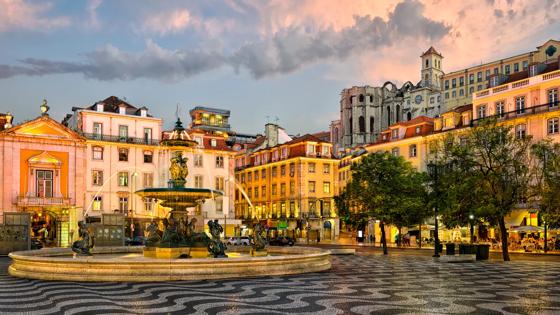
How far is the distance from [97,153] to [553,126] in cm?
3973

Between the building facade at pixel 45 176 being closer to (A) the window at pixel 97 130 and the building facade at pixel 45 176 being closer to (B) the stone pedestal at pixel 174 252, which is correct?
(A) the window at pixel 97 130

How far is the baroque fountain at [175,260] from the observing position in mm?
17391

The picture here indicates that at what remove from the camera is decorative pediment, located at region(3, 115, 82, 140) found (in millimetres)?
49250

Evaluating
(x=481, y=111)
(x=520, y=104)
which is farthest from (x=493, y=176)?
(x=481, y=111)

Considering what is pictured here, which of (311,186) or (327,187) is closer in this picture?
(311,186)

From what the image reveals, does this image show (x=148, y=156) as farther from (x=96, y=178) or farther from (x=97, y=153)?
(x=96, y=178)

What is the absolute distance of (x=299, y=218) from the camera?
69312 mm

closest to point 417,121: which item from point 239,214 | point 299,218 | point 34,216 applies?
point 299,218

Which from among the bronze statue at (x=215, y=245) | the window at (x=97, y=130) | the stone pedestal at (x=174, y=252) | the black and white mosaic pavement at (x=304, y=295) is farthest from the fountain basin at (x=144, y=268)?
the window at (x=97, y=130)

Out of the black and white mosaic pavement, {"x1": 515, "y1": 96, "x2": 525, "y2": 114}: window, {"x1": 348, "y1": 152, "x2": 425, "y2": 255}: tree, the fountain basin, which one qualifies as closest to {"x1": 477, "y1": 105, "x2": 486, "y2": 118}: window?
{"x1": 515, "y1": 96, "x2": 525, "y2": 114}: window

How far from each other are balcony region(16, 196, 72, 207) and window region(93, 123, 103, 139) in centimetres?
688

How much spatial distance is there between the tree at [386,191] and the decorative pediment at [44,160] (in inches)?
1080

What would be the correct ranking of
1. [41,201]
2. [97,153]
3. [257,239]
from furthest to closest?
[97,153]
[41,201]
[257,239]

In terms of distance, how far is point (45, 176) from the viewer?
50.5 meters
